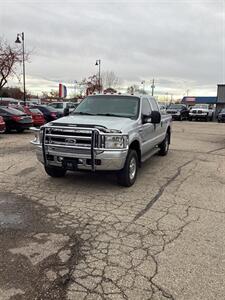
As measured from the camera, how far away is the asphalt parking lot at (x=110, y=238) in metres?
3.05

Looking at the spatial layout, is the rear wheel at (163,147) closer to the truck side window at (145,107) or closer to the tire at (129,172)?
the truck side window at (145,107)

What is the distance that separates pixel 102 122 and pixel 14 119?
1120 centimetres

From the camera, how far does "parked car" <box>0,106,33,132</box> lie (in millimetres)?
16172

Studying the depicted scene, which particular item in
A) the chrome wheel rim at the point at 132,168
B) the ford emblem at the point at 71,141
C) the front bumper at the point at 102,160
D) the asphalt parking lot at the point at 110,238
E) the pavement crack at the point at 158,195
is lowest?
the asphalt parking lot at the point at 110,238

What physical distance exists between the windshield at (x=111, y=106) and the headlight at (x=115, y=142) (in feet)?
4.09

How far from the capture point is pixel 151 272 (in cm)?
331

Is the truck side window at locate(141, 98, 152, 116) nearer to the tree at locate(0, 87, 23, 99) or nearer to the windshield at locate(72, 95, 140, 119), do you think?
the windshield at locate(72, 95, 140, 119)

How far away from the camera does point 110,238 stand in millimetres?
4098

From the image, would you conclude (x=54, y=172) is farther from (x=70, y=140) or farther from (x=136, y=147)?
(x=136, y=147)

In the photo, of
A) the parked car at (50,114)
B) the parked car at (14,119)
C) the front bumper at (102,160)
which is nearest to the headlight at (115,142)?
the front bumper at (102,160)

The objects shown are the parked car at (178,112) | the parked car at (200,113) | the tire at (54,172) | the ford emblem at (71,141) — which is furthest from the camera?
the parked car at (200,113)

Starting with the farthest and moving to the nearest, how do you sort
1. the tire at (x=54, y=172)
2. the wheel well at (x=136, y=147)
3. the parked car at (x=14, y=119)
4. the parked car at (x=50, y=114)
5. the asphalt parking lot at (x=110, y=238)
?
the parked car at (x=50, y=114) < the parked car at (x=14, y=119) < the tire at (x=54, y=172) < the wheel well at (x=136, y=147) < the asphalt parking lot at (x=110, y=238)

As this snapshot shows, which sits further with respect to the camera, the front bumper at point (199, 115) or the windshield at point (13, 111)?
the front bumper at point (199, 115)

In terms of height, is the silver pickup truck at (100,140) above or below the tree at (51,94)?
below
